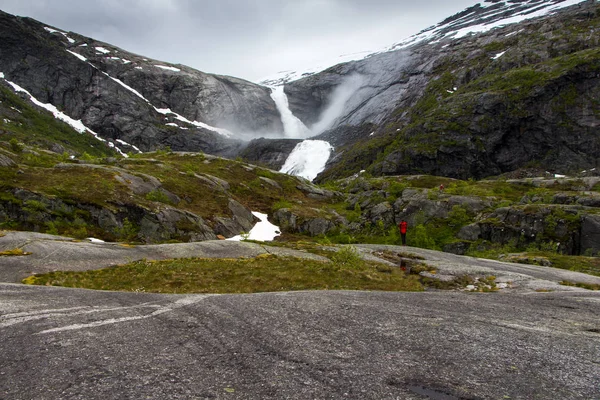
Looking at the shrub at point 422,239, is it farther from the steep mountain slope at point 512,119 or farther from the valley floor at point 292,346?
Answer: the steep mountain slope at point 512,119

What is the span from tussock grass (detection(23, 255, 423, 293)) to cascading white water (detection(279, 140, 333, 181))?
144 meters

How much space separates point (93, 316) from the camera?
33.8 ft

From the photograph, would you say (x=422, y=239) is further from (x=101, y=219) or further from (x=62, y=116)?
(x=62, y=116)

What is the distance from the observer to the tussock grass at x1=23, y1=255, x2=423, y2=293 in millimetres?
17562

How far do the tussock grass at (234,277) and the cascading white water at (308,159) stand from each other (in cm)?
14360

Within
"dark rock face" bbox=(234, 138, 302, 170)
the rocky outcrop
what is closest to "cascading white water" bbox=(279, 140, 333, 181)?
"dark rock face" bbox=(234, 138, 302, 170)

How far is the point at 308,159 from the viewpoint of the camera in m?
184

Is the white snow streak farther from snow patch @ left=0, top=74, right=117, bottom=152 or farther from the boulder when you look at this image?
the boulder

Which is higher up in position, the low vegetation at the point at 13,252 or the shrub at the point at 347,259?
the low vegetation at the point at 13,252

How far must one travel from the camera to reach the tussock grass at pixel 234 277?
17562mm

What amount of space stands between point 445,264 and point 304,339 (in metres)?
20.7

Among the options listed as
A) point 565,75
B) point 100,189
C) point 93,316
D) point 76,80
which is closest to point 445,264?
point 93,316

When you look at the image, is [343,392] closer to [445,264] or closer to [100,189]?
[445,264]

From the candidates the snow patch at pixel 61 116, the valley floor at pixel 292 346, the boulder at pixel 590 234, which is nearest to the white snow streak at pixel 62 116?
the snow patch at pixel 61 116
